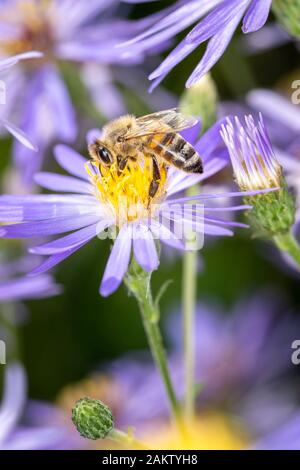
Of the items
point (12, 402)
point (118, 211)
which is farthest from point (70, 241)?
point (12, 402)

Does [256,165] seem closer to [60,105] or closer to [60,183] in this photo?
[60,183]

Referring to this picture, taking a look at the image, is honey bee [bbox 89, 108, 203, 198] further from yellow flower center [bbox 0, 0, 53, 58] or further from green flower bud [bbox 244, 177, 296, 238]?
yellow flower center [bbox 0, 0, 53, 58]

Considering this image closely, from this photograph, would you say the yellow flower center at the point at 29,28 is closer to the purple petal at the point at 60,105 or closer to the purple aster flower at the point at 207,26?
the purple petal at the point at 60,105

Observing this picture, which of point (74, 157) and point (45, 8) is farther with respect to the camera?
point (45, 8)

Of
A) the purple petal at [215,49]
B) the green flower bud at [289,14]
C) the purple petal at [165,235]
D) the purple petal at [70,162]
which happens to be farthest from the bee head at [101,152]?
the green flower bud at [289,14]
